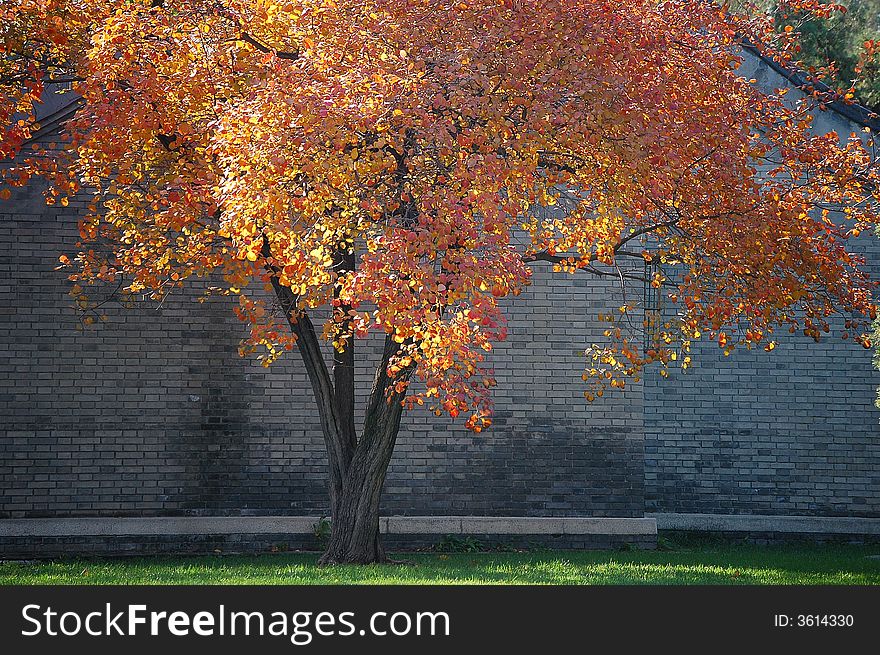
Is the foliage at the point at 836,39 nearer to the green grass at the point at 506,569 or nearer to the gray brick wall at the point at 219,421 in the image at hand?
the gray brick wall at the point at 219,421

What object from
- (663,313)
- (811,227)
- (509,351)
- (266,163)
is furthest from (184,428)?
(811,227)

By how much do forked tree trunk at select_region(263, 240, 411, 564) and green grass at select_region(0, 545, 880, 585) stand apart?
43 cm

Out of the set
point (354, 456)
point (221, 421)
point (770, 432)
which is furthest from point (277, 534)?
point (770, 432)

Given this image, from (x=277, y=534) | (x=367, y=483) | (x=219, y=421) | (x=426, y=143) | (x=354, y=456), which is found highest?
(x=426, y=143)

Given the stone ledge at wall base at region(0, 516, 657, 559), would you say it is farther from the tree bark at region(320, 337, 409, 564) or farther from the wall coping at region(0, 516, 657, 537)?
the tree bark at region(320, 337, 409, 564)

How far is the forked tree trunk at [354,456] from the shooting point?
362 inches

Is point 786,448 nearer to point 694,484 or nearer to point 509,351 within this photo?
point 694,484

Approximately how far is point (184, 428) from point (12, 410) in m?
1.79

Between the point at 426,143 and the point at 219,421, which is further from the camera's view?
the point at 219,421

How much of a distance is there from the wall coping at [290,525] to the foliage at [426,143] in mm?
2527

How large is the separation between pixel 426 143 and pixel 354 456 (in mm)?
3524

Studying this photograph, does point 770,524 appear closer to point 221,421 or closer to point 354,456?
point 354,456

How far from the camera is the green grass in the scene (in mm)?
8102

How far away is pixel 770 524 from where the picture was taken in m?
11.7
